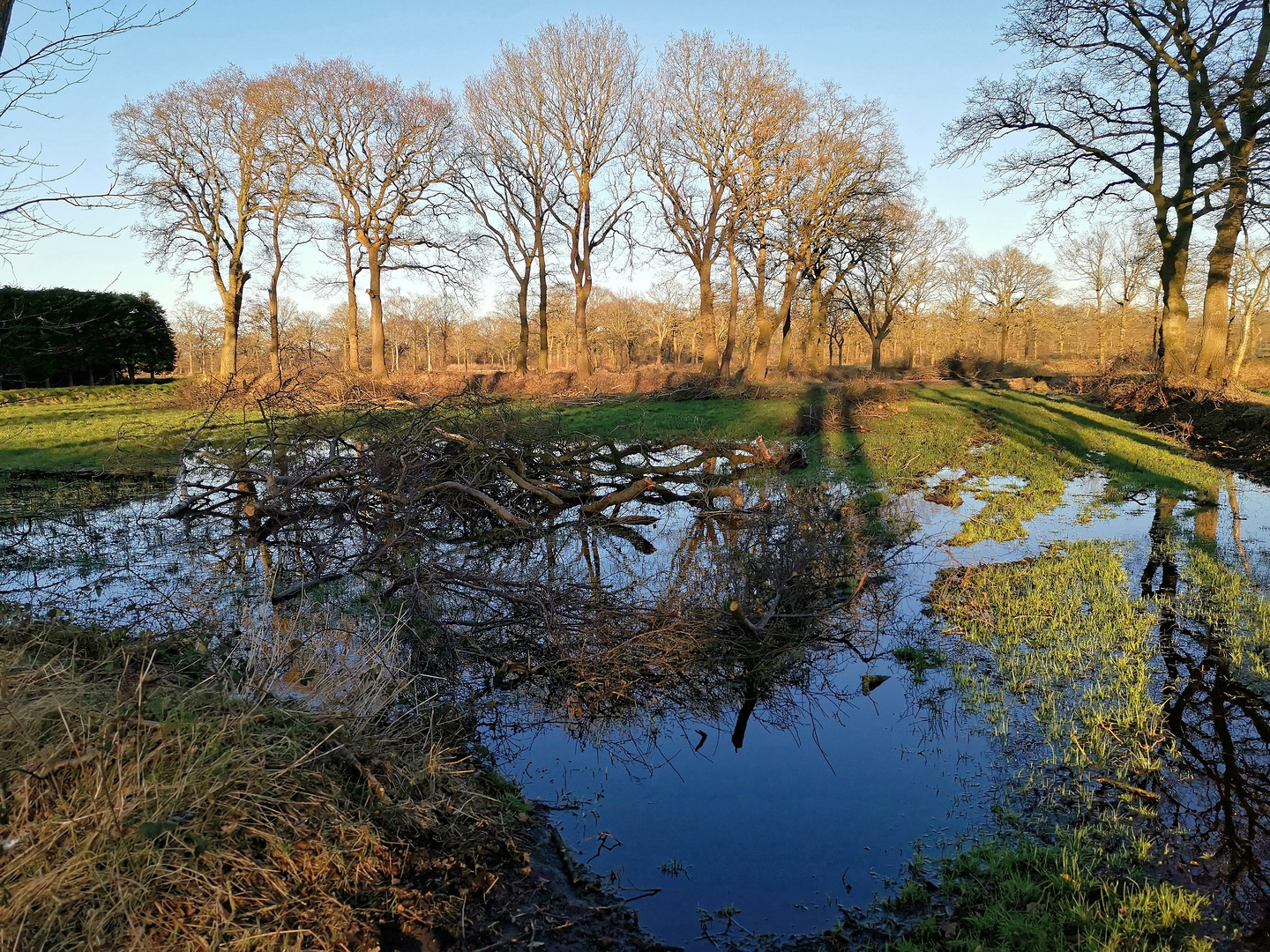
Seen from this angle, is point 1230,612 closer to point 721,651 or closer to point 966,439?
point 721,651

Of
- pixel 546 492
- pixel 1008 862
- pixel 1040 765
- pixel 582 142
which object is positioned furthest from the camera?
pixel 582 142

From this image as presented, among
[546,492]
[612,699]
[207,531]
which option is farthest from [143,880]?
[207,531]

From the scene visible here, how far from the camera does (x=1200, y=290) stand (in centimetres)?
4844

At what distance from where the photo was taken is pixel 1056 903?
3379 mm

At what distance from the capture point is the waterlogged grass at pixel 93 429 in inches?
582

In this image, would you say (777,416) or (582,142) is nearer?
(777,416)

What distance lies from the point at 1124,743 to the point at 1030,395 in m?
25.8

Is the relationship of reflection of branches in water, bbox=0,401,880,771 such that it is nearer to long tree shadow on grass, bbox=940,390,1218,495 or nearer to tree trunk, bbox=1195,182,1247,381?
long tree shadow on grass, bbox=940,390,1218,495

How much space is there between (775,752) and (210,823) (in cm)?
326

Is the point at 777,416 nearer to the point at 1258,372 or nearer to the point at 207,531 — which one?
the point at 207,531

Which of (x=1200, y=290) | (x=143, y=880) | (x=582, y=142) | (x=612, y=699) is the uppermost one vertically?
(x=582, y=142)

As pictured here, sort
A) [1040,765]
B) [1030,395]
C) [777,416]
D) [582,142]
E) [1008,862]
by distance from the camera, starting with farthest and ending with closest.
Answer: [582,142]
[1030,395]
[777,416]
[1040,765]
[1008,862]

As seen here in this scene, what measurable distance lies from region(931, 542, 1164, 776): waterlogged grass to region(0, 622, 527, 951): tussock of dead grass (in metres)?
3.54

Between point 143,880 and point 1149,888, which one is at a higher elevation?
point 143,880
